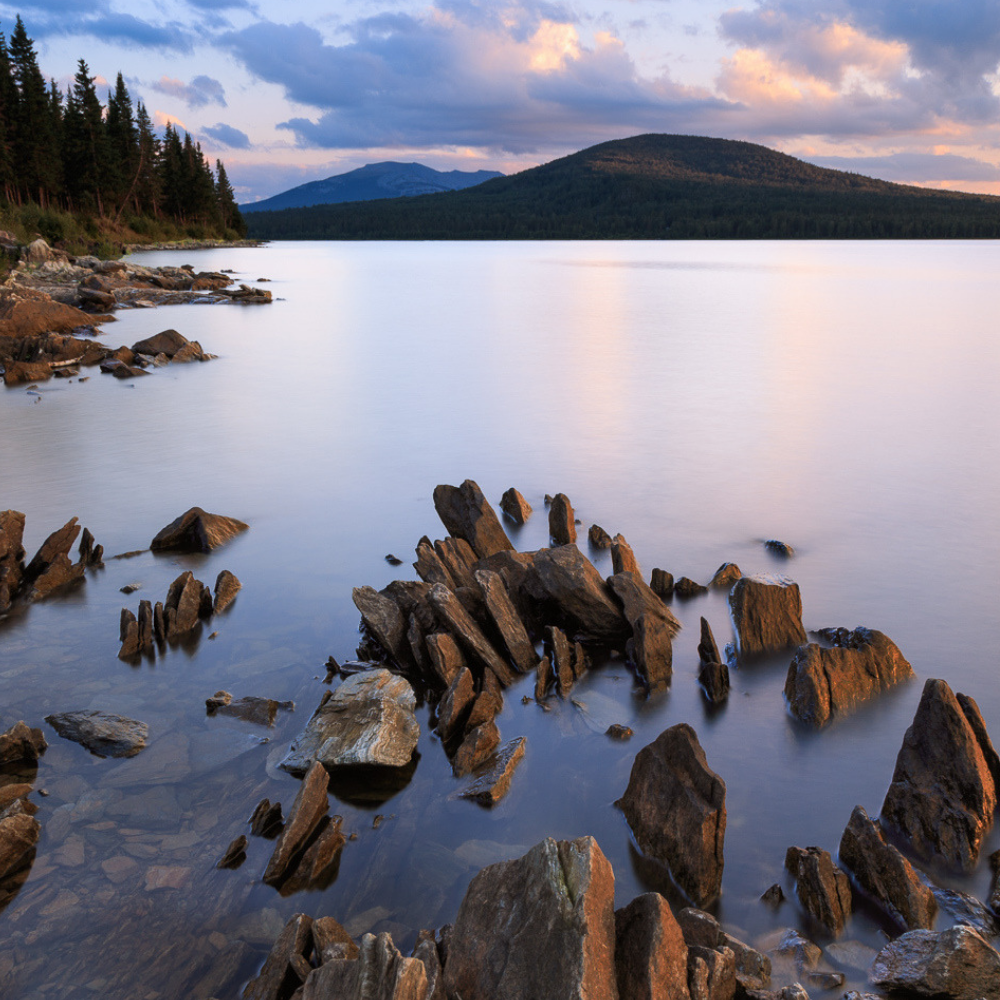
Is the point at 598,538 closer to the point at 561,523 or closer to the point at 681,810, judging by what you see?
the point at 561,523

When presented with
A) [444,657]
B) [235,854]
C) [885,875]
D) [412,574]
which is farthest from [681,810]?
[412,574]

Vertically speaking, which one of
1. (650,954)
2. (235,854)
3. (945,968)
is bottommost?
(235,854)

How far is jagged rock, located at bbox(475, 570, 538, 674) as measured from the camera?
647 cm

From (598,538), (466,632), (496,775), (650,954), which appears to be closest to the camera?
(650,954)

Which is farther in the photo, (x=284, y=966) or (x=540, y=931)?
(x=284, y=966)

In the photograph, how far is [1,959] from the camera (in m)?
3.78

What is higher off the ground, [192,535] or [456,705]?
[192,535]

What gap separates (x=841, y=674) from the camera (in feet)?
19.8

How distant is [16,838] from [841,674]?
217 inches

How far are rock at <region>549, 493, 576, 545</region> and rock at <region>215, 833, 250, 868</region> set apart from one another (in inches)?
209

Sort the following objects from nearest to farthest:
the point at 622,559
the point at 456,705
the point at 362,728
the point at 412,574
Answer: the point at 362,728 < the point at 456,705 < the point at 622,559 < the point at 412,574

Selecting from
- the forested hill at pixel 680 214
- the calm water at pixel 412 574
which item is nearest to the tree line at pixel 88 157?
the calm water at pixel 412 574

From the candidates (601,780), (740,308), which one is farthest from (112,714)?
(740,308)

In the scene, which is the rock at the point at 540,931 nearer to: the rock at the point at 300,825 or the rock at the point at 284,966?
the rock at the point at 284,966
